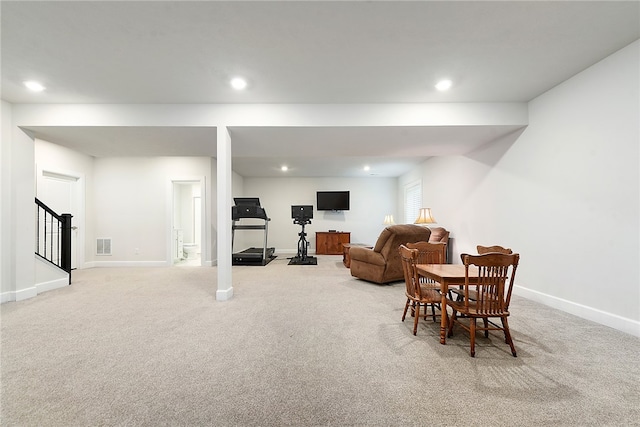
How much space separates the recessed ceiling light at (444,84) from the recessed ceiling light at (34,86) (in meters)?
4.66

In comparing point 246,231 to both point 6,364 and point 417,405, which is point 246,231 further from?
point 417,405

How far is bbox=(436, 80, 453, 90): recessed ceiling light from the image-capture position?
9.49 ft

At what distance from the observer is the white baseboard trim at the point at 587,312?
91.6 inches

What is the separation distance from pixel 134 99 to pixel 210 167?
275 centimetres

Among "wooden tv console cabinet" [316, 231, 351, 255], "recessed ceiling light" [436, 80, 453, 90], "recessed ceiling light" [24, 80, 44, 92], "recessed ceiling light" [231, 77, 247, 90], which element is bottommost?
"wooden tv console cabinet" [316, 231, 351, 255]

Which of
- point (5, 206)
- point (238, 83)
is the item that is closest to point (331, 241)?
point (238, 83)

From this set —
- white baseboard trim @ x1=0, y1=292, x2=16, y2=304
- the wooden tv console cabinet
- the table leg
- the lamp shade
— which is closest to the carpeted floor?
the table leg

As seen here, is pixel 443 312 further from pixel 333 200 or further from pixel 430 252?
pixel 333 200

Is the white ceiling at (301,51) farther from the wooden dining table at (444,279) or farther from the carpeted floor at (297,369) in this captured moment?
the carpeted floor at (297,369)

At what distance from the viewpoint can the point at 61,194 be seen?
513 centimetres

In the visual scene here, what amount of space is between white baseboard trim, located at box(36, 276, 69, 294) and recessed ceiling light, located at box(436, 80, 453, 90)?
6.20m

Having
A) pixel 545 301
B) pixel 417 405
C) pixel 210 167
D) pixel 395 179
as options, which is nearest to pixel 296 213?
pixel 210 167

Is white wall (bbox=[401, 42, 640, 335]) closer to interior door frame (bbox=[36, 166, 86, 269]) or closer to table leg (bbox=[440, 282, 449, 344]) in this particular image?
table leg (bbox=[440, 282, 449, 344])

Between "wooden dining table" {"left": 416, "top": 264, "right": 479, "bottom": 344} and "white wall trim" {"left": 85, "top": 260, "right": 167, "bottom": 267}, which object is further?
"white wall trim" {"left": 85, "top": 260, "right": 167, "bottom": 267}
